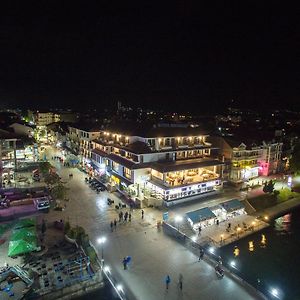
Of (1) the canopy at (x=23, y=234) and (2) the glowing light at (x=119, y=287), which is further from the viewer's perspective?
(1) the canopy at (x=23, y=234)

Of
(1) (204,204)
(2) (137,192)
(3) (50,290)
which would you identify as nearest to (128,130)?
(2) (137,192)

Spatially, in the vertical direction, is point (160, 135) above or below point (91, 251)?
above

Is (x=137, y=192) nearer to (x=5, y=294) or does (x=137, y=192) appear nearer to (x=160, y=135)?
(x=160, y=135)

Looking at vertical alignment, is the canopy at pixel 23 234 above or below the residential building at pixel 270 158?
below

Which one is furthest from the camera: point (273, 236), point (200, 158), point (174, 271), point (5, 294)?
point (200, 158)

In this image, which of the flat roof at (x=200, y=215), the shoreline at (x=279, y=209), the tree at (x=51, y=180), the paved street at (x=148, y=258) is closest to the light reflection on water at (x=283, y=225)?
the shoreline at (x=279, y=209)

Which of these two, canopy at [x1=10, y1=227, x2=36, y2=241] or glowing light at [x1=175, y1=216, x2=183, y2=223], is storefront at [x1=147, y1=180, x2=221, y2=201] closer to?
glowing light at [x1=175, y1=216, x2=183, y2=223]

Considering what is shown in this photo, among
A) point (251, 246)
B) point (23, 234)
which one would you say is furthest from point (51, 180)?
point (251, 246)

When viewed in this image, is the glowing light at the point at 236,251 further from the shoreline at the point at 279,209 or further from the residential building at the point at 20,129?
the residential building at the point at 20,129
